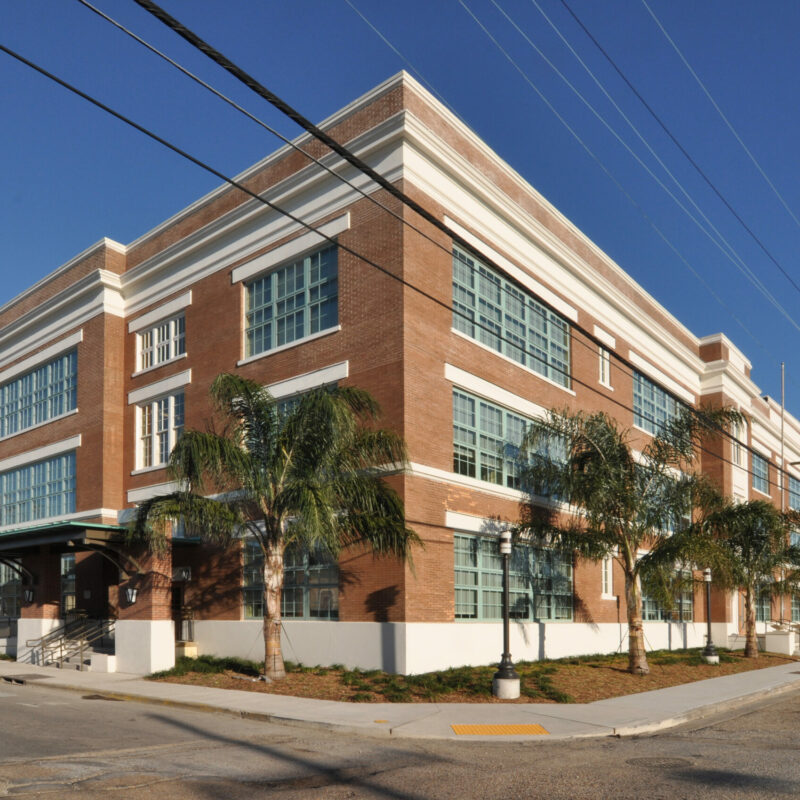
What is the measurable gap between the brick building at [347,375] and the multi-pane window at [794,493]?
22200 mm

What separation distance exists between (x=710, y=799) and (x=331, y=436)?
11.5 m

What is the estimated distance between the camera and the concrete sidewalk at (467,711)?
46.8ft

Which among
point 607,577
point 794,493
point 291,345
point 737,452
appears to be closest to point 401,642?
point 291,345

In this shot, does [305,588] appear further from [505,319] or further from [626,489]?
[505,319]

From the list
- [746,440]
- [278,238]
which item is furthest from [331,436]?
[746,440]

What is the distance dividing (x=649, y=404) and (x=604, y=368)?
4.78 meters

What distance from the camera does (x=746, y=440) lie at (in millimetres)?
44656

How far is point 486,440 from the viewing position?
82.7 ft

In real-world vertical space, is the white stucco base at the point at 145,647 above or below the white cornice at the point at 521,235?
below

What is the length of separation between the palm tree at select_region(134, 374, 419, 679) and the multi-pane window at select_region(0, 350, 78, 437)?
13836 millimetres

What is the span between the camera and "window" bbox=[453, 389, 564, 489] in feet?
79.2

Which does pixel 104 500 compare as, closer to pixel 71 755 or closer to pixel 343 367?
pixel 343 367

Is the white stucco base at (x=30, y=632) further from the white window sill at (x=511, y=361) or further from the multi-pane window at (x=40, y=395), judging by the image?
the white window sill at (x=511, y=361)

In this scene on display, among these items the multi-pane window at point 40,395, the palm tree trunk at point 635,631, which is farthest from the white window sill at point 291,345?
the palm tree trunk at point 635,631
